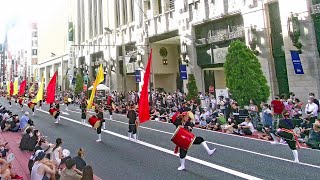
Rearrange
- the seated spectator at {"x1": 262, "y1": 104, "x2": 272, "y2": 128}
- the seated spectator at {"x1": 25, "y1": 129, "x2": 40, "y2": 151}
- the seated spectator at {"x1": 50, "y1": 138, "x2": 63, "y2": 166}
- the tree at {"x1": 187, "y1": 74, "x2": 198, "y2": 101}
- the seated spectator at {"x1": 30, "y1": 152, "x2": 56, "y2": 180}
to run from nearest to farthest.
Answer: the seated spectator at {"x1": 30, "y1": 152, "x2": 56, "y2": 180}
the seated spectator at {"x1": 50, "y1": 138, "x2": 63, "y2": 166}
the seated spectator at {"x1": 25, "y1": 129, "x2": 40, "y2": 151}
the seated spectator at {"x1": 262, "y1": 104, "x2": 272, "y2": 128}
the tree at {"x1": 187, "y1": 74, "x2": 198, "y2": 101}

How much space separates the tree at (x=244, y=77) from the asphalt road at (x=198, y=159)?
3.87m

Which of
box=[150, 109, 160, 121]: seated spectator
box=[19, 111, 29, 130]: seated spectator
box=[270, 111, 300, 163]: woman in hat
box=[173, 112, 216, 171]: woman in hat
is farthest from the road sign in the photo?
box=[270, 111, 300, 163]: woman in hat

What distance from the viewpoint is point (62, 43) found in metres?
73.5

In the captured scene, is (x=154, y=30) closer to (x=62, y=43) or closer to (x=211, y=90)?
(x=211, y=90)

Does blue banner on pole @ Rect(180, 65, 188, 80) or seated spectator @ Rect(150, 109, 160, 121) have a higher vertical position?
blue banner on pole @ Rect(180, 65, 188, 80)

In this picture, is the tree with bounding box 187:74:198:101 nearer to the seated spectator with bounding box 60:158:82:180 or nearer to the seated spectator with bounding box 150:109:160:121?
the seated spectator with bounding box 150:109:160:121

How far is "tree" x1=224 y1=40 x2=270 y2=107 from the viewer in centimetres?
1850

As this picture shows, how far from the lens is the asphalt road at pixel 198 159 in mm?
9055

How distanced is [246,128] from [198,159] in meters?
5.73

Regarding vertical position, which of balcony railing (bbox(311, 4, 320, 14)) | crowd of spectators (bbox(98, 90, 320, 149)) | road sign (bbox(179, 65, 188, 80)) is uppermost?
balcony railing (bbox(311, 4, 320, 14))

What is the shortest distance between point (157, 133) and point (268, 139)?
20.2 ft

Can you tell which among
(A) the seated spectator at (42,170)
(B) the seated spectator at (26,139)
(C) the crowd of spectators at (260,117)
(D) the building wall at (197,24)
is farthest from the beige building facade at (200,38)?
(A) the seated spectator at (42,170)

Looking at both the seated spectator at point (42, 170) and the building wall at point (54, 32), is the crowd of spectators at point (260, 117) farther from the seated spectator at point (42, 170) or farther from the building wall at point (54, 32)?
the building wall at point (54, 32)

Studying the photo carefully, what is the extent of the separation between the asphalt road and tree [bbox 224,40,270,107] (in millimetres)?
3870
